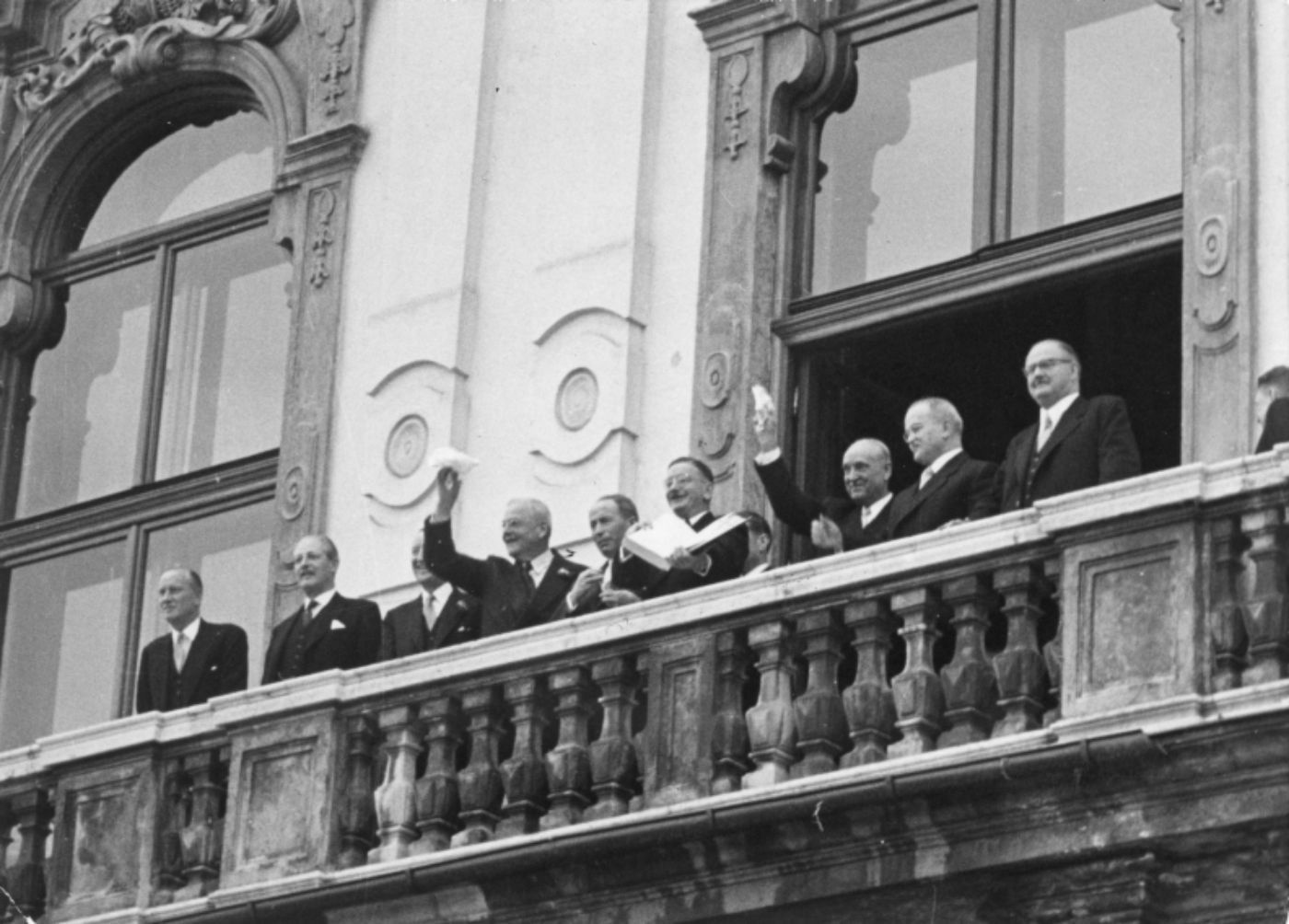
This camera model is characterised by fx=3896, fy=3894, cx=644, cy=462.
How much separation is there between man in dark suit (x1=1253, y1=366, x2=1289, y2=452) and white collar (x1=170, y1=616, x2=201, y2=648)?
496 centimetres

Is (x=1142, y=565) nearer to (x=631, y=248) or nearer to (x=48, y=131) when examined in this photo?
(x=631, y=248)

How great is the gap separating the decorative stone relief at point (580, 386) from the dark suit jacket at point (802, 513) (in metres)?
2.42

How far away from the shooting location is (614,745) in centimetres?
1423

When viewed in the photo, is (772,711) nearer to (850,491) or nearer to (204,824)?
(850,491)

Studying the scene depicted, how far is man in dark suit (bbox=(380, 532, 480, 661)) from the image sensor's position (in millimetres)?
15523

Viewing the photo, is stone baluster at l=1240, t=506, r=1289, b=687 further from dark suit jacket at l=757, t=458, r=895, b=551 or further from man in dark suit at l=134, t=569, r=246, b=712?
man in dark suit at l=134, t=569, r=246, b=712

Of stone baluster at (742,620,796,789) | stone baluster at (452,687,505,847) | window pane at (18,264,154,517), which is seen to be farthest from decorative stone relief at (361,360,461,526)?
stone baluster at (742,620,796,789)

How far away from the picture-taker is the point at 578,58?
1778cm

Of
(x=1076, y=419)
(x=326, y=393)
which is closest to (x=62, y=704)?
(x=326, y=393)

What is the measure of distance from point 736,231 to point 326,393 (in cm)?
227

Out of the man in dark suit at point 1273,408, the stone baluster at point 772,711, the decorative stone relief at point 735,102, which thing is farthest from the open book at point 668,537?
the decorative stone relief at point 735,102

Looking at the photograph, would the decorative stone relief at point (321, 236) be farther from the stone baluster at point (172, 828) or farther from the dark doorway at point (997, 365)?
the stone baluster at point (172, 828)

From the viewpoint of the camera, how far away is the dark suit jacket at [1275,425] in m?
13.5

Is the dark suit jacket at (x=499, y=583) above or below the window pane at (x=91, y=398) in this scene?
below
